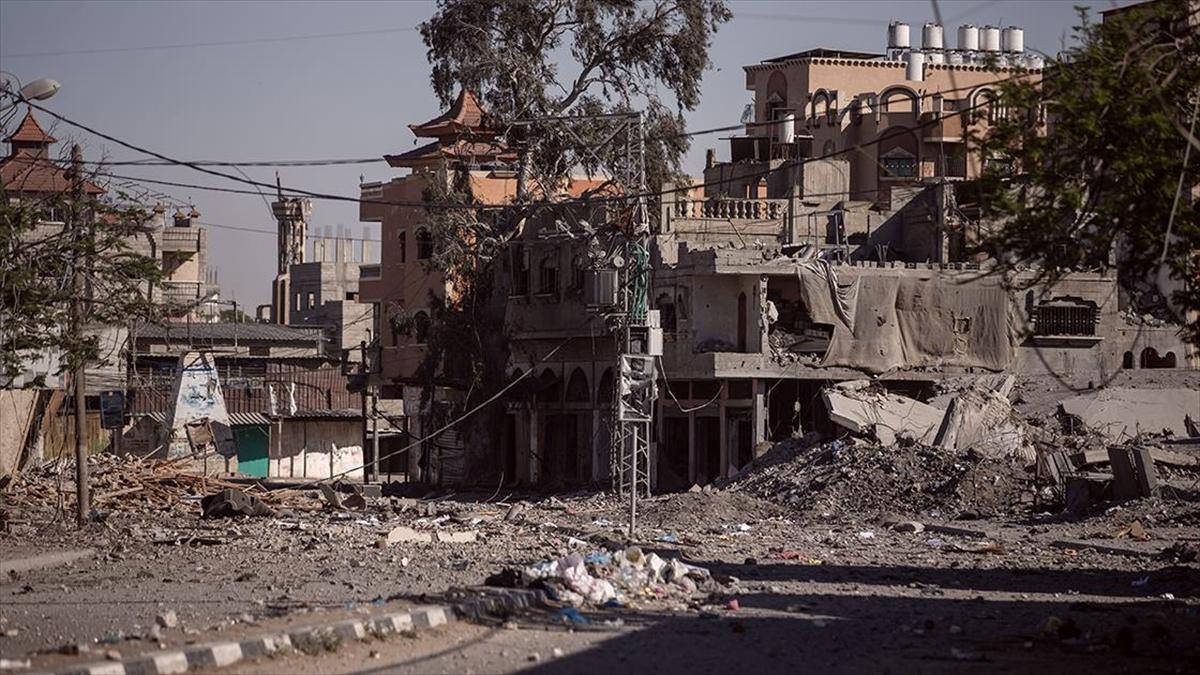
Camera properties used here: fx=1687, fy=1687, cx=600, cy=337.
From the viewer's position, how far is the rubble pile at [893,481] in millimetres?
32062

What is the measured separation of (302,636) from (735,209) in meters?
37.7

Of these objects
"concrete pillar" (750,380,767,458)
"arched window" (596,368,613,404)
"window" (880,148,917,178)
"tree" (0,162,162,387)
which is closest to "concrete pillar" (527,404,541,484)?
"arched window" (596,368,613,404)

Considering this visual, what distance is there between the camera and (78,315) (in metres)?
25.0

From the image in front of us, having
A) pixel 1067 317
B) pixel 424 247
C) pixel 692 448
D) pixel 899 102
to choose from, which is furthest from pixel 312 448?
pixel 1067 317

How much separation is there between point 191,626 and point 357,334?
6551 cm

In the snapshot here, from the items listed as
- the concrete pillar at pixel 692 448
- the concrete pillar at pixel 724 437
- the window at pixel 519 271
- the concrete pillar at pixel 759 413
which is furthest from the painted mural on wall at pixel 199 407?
the concrete pillar at pixel 759 413

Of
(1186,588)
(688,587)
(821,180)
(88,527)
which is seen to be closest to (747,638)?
(688,587)

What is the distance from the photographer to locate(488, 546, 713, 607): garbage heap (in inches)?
638

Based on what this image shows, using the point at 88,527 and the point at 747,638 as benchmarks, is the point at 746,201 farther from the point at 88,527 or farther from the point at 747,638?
the point at 747,638

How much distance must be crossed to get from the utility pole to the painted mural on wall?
2457 centimetres

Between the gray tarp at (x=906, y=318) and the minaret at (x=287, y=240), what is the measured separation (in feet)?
187

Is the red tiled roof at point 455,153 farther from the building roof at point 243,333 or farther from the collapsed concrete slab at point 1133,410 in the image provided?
the collapsed concrete slab at point 1133,410

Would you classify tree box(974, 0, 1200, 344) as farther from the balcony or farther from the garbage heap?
the balcony

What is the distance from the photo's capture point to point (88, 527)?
85.5ft
